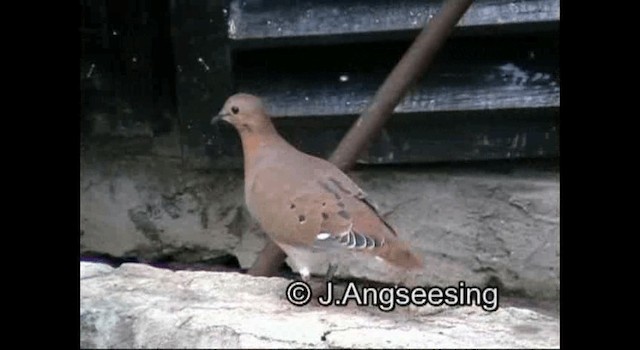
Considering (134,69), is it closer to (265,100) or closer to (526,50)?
(265,100)

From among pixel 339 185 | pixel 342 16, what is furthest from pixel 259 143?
pixel 342 16

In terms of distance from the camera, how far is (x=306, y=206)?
2.51m

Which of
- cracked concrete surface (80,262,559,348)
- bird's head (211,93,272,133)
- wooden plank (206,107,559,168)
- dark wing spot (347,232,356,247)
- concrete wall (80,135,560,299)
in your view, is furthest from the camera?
concrete wall (80,135,560,299)

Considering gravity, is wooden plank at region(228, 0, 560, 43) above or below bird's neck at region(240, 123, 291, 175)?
above

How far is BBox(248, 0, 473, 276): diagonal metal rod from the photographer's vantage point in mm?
2771

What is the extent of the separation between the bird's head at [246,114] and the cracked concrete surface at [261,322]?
304 millimetres

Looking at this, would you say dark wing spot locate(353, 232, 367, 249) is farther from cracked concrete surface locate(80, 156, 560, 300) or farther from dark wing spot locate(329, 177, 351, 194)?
cracked concrete surface locate(80, 156, 560, 300)

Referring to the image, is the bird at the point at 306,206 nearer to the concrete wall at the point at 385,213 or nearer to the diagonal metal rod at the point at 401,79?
the diagonal metal rod at the point at 401,79

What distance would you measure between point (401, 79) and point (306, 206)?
0.41 m

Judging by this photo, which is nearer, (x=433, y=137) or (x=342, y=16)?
(x=342, y=16)

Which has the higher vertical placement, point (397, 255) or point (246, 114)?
point (246, 114)

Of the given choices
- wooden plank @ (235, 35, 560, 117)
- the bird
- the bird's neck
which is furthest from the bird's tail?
wooden plank @ (235, 35, 560, 117)

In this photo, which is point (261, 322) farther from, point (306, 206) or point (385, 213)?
point (385, 213)

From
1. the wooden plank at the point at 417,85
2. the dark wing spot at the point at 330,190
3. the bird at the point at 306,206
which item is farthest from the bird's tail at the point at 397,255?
the wooden plank at the point at 417,85
